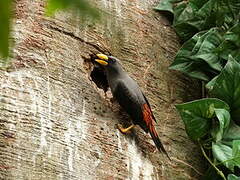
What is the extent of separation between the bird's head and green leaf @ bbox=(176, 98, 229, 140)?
0.31 meters

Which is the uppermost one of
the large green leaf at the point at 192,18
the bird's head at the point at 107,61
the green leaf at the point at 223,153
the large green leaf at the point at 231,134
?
the large green leaf at the point at 192,18

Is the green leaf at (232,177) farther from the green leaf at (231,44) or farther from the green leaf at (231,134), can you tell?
the green leaf at (231,44)

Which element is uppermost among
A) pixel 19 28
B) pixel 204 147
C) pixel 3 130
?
pixel 19 28

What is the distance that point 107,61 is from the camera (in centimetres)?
180

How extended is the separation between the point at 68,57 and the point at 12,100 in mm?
330

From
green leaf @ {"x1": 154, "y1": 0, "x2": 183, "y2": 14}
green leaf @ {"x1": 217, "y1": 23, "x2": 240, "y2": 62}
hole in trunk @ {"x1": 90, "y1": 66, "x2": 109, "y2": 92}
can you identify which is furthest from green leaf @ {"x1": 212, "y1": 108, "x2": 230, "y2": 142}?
green leaf @ {"x1": 154, "y1": 0, "x2": 183, "y2": 14}

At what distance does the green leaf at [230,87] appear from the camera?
183 centimetres

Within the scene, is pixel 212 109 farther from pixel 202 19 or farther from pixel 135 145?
pixel 202 19

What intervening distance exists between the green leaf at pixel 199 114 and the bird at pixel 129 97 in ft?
0.41

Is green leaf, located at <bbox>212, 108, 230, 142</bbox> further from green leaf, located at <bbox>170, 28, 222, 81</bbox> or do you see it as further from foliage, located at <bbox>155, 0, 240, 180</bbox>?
green leaf, located at <bbox>170, 28, 222, 81</bbox>

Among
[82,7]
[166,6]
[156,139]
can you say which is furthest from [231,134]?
[82,7]

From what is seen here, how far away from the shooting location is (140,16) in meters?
2.10

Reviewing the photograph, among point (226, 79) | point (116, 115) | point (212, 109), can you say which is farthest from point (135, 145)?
point (226, 79)

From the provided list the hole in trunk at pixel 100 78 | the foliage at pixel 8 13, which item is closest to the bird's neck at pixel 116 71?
the hole in trunk at pixel 100 78
